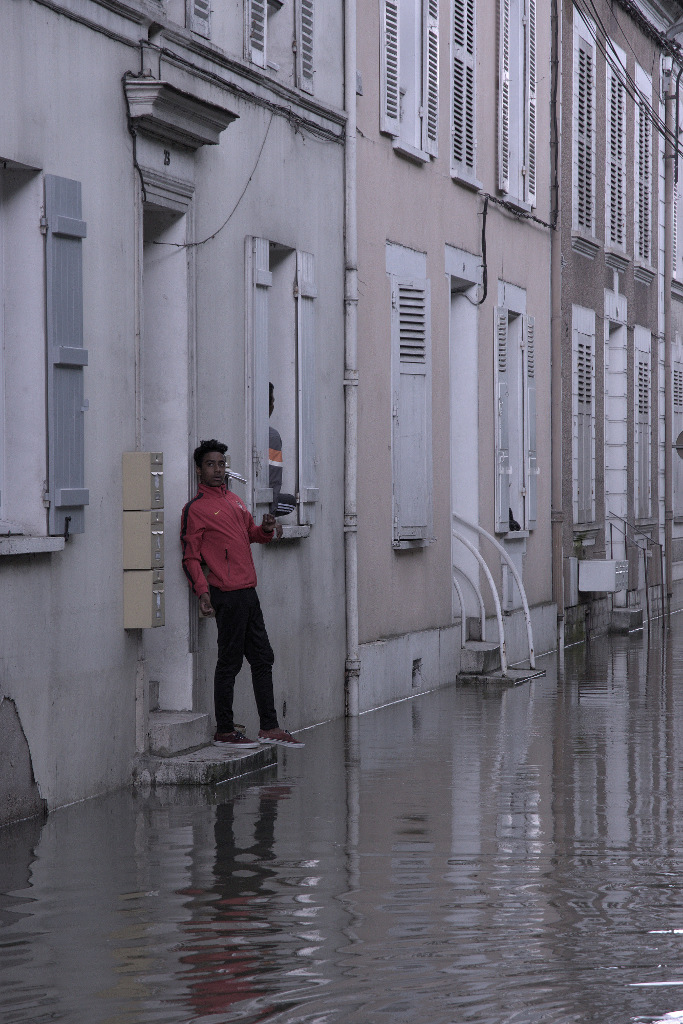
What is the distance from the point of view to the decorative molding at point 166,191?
30.9ft

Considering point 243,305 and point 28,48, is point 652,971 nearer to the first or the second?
point 28,48

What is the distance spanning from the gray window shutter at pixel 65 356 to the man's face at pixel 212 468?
1228 millimetres

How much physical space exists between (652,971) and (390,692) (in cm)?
807

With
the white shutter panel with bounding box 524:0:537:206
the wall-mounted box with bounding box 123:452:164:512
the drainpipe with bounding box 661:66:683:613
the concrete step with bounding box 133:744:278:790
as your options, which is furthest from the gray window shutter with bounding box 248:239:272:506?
the drainpipe with bounding box 661:66:683:613

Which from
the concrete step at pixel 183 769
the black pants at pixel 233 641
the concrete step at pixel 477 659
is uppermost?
the black pants at pixel 233 641

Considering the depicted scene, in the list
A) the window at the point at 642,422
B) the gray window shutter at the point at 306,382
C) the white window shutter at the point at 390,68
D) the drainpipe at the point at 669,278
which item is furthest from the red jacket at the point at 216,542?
the drainpipe at the point at 669,278

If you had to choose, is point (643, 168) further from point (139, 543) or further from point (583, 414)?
point (139, 543)

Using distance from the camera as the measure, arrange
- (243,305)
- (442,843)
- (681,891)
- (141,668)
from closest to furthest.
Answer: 1. (681,891)
2. (442,843)
3. (141,668)
4. (243,305)

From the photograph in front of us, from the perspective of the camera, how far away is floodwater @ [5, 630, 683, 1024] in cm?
519

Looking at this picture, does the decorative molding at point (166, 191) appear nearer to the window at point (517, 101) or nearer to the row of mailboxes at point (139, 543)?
the row of mailboxes at point (139, 543)

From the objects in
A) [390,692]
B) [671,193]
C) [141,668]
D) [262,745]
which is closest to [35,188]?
[141,668]

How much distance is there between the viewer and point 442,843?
782cm

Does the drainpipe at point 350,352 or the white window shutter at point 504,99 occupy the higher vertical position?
the white window shutter at point 504,99

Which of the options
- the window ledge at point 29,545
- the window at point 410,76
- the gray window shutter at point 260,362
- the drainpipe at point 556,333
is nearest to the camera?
the window ledge at point 29,545
